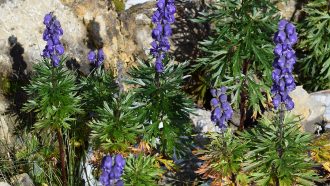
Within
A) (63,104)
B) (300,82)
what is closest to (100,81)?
(63,104)

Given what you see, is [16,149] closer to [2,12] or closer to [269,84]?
[2,12]

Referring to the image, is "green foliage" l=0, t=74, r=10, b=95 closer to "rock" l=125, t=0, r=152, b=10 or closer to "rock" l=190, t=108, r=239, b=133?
"rock" l=125, t=0, r=152, b=10

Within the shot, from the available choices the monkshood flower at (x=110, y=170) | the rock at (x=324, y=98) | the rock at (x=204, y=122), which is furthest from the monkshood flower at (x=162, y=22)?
the rock at (x=324, y=98)

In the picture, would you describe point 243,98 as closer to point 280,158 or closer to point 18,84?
point 280,158

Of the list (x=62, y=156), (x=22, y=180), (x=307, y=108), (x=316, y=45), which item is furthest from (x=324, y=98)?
(x=22, y=180)

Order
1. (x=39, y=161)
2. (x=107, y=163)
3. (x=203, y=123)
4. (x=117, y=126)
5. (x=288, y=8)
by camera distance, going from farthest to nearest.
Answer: (x=288, y=8), (x=203, y=123), (x=39, y=161), (x=117, y=126), (x=107, y=163)

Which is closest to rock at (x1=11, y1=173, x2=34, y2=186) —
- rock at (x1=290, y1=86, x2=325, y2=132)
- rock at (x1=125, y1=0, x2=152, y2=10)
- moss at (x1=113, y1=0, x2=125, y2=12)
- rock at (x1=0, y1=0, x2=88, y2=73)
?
rock at (x1=0, y1=0, x2=88, y2=73)
